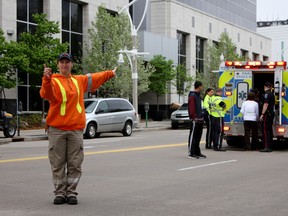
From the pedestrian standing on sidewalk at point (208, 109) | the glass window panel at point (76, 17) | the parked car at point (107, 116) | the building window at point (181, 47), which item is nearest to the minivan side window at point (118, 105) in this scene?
the parked car at point (107, 116)

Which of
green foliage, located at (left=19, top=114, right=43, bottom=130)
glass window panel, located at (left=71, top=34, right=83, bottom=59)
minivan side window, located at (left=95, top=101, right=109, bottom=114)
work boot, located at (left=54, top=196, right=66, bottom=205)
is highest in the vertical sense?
glass window panel, located at (left=71, top=34, right=83, bottom=59)

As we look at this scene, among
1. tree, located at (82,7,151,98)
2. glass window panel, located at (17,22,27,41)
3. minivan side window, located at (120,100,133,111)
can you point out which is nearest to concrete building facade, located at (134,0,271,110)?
tree, located at (82,7,151,98)

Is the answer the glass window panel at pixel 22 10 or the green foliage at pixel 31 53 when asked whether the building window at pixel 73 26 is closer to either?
the glass window panel at pixel 22 10

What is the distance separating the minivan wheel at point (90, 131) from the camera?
79.6 feet

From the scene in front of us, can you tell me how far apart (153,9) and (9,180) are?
43.1 m

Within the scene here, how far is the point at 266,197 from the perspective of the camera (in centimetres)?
888

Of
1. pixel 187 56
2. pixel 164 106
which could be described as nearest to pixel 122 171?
pixel 164 106

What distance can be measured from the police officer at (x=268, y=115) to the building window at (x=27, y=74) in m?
19.7

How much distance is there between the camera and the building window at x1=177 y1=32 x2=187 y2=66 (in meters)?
54.9

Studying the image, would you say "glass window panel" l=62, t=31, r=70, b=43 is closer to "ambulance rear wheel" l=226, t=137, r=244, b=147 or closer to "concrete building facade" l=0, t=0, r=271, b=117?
"concrete building facade" l=0, t=0, r=271, b=117

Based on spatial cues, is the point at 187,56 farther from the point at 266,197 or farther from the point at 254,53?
the point at 266,197

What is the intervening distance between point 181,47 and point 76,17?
16.9m

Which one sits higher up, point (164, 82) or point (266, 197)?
point (164, 82)

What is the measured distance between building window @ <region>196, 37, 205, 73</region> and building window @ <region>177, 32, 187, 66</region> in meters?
2.71
